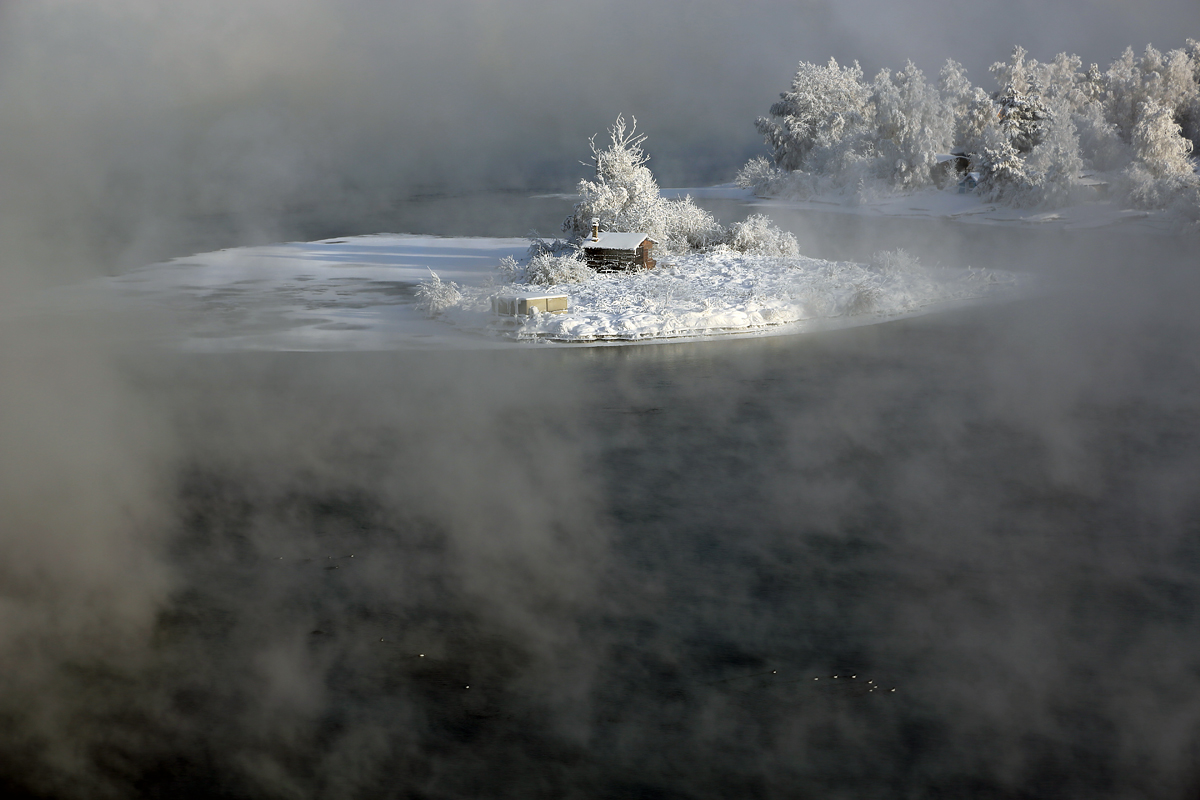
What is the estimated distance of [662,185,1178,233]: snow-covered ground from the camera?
162ft

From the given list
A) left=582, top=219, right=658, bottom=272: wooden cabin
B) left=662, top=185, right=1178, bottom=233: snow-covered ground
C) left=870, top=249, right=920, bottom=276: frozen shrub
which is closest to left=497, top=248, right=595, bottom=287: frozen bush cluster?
left=582, top=219, right=658, bottom=272: wooden cabin

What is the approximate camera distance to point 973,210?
59.2m

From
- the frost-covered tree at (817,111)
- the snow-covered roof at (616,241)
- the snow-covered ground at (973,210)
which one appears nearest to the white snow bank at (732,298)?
the snow-covered roof at (616,241)

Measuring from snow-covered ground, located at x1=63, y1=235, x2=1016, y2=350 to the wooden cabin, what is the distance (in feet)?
2.30

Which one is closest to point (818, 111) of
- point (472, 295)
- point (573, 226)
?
point (573, 226)

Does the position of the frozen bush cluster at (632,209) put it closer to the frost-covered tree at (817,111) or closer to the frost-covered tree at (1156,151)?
the frost-covered tree at (1156,151)

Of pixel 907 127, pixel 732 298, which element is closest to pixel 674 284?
pixel 732 298

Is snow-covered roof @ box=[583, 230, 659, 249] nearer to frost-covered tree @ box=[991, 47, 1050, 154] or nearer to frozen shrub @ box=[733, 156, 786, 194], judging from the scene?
frost-covered tree @ box=[991, 47, 1050, 154]

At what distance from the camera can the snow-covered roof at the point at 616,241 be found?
93.9 feet

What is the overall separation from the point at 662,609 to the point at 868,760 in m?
2.52

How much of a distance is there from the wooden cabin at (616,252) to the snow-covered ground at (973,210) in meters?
30.5

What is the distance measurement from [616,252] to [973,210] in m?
38.9

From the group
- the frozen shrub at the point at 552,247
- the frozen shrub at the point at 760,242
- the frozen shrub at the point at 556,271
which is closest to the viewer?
the frozen shrub at the point at 556,271

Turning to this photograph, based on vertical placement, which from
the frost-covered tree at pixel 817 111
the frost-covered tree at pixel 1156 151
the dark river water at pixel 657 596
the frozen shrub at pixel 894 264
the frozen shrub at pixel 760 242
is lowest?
the dark river water at pixel 657 596
